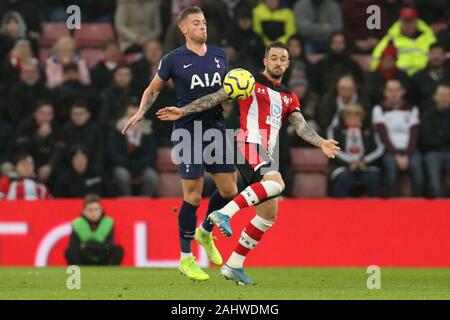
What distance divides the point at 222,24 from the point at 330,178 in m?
3.45

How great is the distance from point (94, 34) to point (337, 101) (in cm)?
476

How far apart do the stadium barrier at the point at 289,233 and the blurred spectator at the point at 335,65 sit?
8.99 ft

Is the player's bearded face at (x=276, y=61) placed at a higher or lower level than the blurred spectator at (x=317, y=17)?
lower

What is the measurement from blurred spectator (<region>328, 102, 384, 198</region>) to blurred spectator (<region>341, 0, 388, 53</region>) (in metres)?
2.45

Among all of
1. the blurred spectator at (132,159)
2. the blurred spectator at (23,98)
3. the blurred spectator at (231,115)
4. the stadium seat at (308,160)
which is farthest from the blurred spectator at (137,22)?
the stadium seat at (308,160)

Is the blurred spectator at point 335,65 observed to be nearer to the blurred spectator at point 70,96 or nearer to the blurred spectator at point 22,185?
the blurred spectator at point 70,96

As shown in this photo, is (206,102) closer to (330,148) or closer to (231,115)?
(330,148)

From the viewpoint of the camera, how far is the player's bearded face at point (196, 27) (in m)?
11.9

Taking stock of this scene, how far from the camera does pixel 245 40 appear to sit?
19.1 m

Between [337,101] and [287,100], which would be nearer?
[287,100]

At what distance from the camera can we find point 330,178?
58.4ft

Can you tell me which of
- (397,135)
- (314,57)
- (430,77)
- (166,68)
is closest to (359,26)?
(314,57)

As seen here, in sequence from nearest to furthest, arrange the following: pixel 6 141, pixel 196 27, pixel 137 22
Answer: pixel 196 27, pixel 6 141, pixel 137 22

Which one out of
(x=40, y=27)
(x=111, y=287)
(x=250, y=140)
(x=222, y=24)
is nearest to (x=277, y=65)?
(x=250, y=140)
